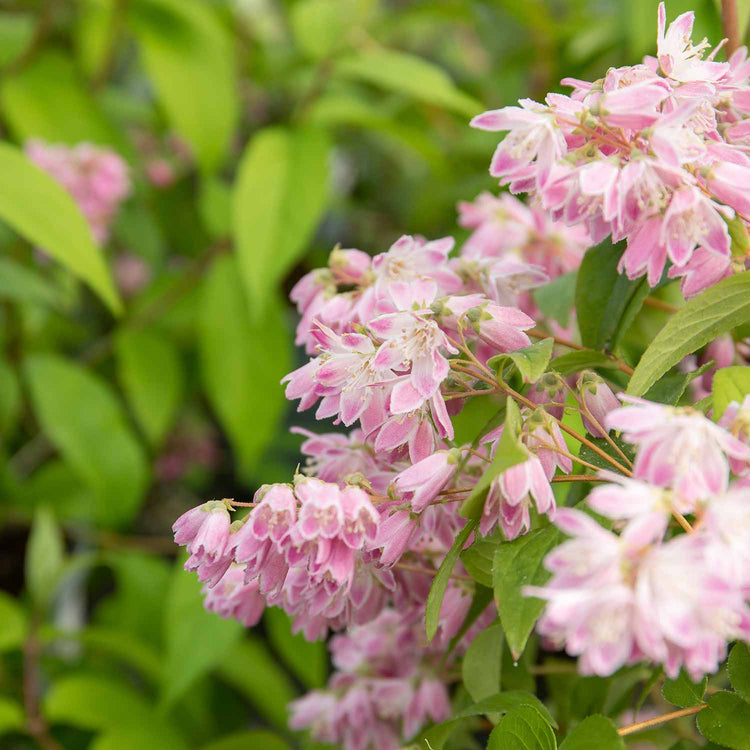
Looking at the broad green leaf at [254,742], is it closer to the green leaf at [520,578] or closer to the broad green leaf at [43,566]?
the broad green leaf at [43,566]

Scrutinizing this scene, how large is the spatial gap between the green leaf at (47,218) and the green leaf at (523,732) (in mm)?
457

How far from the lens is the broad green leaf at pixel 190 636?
74 centimetres

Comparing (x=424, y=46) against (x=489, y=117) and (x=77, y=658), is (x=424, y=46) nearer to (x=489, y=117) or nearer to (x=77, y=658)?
(x=77, y=658)

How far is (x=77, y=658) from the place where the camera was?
105 centimetres

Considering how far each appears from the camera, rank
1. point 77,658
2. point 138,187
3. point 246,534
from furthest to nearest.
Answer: point 138,187 → point 77,658 → point 246,534

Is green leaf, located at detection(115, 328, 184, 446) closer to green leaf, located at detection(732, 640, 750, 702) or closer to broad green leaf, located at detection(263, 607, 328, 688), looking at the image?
broad green leaf, located at detection(263, 607, 328, 688)

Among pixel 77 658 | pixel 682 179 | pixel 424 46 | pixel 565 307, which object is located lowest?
pixel 77 658

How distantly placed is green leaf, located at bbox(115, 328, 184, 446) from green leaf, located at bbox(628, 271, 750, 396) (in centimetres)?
80

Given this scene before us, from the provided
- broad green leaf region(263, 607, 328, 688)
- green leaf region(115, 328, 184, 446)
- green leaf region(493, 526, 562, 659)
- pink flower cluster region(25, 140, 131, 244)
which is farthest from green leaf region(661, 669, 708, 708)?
pink flower cluster region(25, 140, 131, 244)

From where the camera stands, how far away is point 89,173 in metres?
1.10

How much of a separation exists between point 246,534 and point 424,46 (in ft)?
6.60

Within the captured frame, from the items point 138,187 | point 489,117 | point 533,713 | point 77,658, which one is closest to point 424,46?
point 138,187

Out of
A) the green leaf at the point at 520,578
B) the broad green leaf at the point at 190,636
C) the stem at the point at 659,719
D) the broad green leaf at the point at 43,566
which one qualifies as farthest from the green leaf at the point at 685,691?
the broad green leaf at the point at 43,566

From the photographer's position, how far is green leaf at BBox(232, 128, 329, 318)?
89 cm
